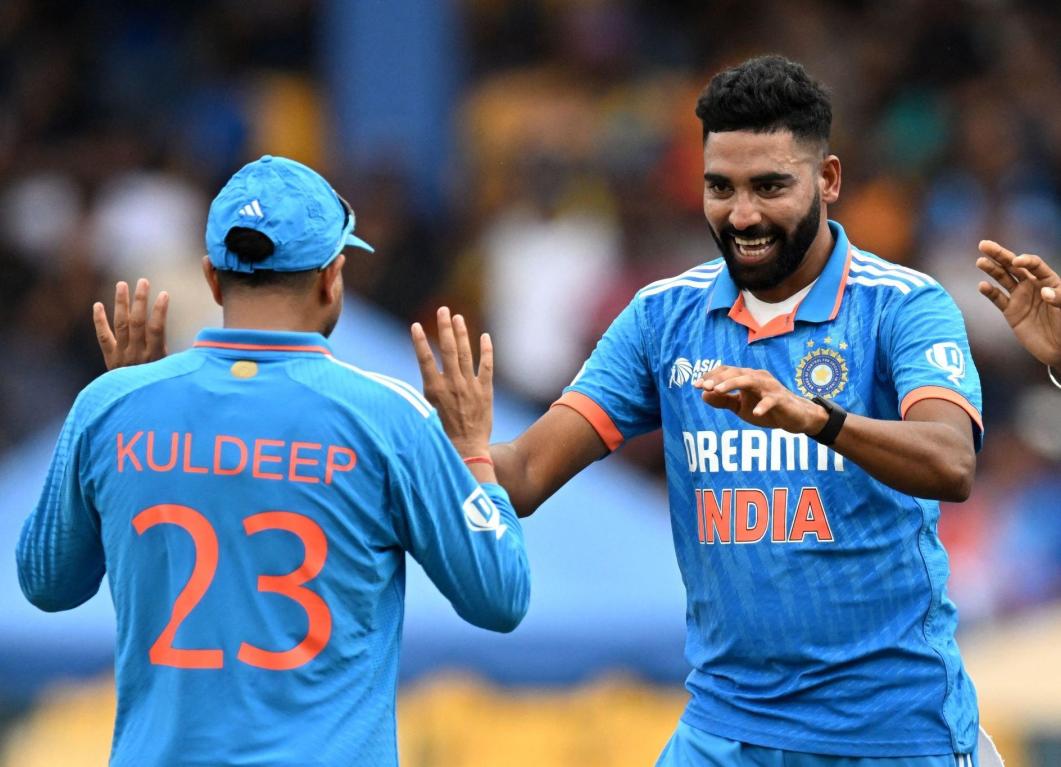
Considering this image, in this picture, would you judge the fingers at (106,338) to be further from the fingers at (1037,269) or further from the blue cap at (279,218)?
the fingers at (1037,269)

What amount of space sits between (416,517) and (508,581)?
0.24m

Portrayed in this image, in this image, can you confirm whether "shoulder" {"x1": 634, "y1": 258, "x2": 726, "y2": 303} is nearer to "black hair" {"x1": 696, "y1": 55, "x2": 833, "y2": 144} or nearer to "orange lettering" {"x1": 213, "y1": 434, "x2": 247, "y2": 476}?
"black hair" {"x1": 696, "y1": 55, "x2": 833, "y2": 144}

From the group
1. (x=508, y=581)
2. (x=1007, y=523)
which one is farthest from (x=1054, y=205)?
(x=508, y=581)

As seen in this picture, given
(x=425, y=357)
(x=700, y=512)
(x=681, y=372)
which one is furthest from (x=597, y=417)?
(x=425, y=357)

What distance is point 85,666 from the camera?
773 centimetres

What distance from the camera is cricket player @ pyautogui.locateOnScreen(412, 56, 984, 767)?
443cm

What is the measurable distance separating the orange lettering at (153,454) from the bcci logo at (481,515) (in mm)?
599

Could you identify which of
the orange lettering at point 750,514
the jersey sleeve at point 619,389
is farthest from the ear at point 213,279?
the orange lettering at point 750,514

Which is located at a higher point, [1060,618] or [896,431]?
[896,431]

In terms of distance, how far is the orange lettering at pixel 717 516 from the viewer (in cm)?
453

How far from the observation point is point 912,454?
13.5 feet

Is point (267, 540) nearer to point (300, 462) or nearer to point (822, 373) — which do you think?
point (300, 462)

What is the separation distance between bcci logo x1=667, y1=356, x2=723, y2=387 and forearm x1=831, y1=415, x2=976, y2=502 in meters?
0.59

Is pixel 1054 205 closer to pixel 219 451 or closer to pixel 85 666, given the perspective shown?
pixel 85 666
